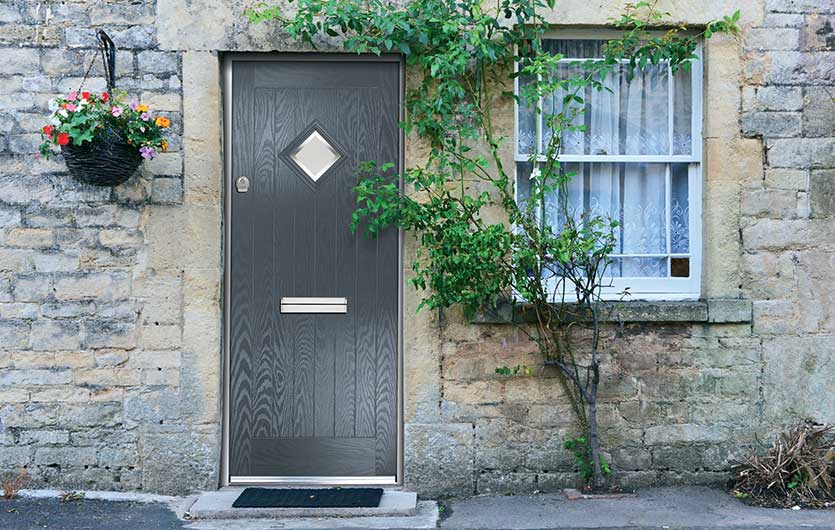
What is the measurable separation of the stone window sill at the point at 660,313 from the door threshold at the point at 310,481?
1173 millimetres

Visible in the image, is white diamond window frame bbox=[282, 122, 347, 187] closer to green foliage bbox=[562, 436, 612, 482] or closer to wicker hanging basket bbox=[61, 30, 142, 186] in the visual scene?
wicker hanging basket bbox=[61, 30, 142, 186]

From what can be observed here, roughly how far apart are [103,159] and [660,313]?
341 centimetres

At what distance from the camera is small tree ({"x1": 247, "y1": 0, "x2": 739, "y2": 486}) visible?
5.31 meters

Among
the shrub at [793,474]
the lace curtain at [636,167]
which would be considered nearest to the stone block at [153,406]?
the lace curtain at [636,167]

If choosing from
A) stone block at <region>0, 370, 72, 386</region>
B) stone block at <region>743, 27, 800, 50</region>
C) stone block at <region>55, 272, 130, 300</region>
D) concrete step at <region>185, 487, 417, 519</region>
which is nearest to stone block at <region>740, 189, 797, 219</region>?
stone block at <region>743, 27, 800, 50</region>

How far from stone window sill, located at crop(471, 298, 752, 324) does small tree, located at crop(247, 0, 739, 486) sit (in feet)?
0.21

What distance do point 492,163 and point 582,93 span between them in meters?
0.80

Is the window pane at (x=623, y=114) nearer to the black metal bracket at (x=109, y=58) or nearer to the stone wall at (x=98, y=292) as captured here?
the stone wall at (x=98, y=292)

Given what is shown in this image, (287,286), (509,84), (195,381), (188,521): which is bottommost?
(188,521)

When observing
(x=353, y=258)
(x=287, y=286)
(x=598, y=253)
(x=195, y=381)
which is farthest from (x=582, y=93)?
(x=195, y=381)

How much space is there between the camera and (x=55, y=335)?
5.57m

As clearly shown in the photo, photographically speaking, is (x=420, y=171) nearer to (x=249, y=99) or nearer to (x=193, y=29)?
(x=249, y=99)

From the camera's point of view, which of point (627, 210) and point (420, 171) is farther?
point (627, 210)

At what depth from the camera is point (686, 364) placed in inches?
223
